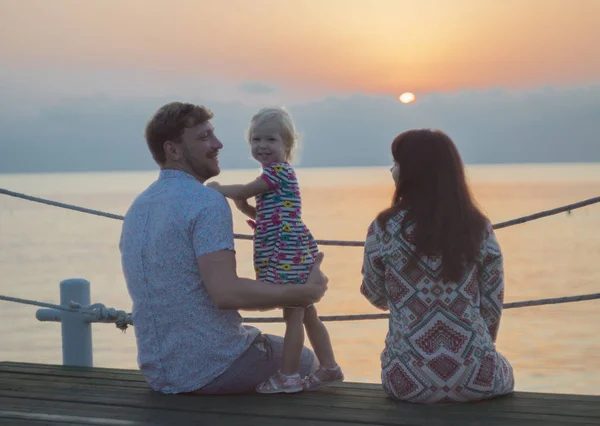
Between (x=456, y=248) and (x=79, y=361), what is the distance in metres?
2.14

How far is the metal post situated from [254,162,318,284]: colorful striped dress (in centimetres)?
122

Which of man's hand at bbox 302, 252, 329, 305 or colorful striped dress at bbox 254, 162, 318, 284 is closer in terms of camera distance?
man's hand at bbox 302, 252, 329, 305

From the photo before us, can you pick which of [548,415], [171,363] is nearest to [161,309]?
[171,363]

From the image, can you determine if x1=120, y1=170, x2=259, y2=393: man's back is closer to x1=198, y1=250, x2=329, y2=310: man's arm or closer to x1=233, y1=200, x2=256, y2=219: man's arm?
x1=198, y1=250, x2=329, y2=310: man's arm

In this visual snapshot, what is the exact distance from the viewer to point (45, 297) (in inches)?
759

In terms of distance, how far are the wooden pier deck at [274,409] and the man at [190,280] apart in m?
0.12

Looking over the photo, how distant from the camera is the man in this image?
136 inches

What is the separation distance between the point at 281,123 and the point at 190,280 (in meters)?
0.76

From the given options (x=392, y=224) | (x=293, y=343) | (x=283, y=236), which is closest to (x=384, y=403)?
(x=293, y=343)

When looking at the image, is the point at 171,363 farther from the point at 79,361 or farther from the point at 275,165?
the point at 79,361

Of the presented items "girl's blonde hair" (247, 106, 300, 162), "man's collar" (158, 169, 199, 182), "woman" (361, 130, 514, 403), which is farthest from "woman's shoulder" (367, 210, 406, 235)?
"man's collar" (158, 169, 199, 182)

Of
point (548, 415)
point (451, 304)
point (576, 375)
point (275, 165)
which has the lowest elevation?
point (576, 375)

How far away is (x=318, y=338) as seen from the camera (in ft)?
12.9

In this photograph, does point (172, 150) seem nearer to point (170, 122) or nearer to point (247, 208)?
point (170, 122)
